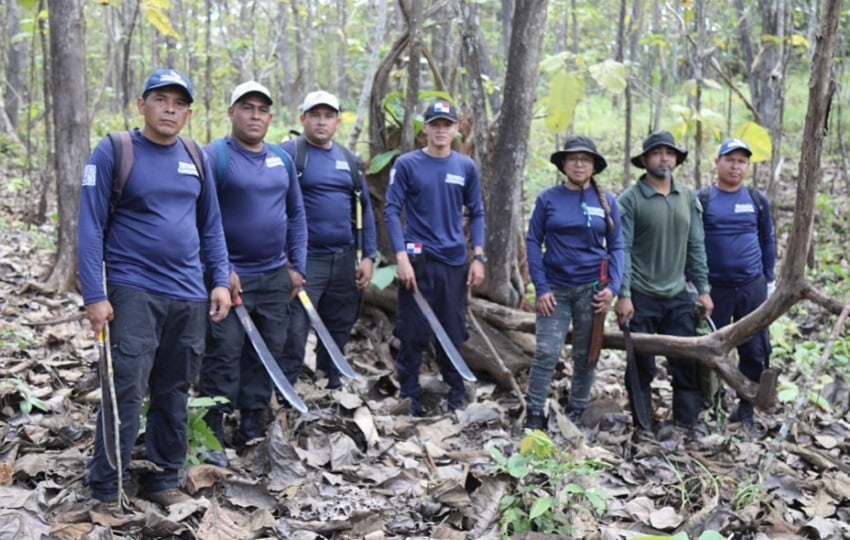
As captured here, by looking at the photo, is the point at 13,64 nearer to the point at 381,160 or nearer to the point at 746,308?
the point at 381,160

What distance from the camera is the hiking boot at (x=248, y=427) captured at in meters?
5.18

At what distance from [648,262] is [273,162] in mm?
2872

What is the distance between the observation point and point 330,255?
19.9ft

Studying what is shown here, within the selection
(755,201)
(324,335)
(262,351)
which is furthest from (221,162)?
(755,201)

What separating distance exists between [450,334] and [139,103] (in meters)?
3.09

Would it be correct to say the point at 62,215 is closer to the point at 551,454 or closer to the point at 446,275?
the point at 446,275

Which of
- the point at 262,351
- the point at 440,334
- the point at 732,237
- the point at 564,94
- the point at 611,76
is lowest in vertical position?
the point at 440,334

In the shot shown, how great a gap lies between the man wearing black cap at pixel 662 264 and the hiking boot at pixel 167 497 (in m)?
3.36

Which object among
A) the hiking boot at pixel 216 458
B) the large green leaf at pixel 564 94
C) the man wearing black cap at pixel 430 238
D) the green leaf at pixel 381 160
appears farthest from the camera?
the green leaf at pixel 381 160

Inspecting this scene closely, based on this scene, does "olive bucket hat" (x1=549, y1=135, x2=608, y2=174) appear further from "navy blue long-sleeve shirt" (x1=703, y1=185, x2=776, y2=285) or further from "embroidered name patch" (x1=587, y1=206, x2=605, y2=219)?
"navy blue long-sleeve shirt" (x1=703, y1=185, x2=776, y2=285)

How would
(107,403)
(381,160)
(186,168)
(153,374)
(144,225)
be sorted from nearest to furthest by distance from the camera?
(107,403)
(144,225)
(186,168)
(153,374)
(381,160)

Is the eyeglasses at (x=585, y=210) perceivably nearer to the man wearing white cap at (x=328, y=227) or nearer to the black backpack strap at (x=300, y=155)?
the man wearing white cap at (x=328, y=227)

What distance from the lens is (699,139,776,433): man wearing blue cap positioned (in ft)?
20.4

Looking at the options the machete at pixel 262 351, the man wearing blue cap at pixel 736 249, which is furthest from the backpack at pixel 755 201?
the machete at pixel 262 351
